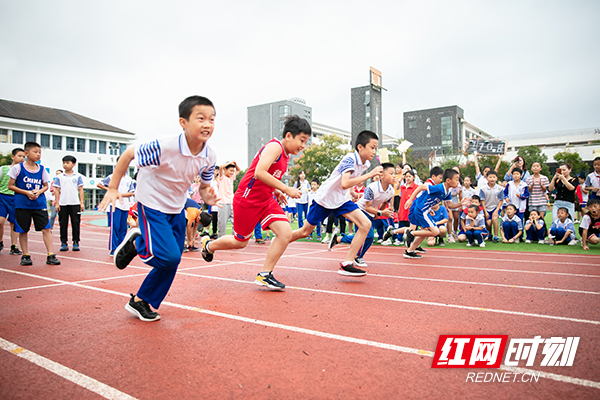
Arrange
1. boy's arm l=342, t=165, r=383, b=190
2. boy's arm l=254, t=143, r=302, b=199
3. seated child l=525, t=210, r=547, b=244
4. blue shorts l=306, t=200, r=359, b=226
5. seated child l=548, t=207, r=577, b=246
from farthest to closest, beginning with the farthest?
seated child l=525, t=210, r=547, b=244, seated child l=548, t=207, r=577, b=246, blue shorts l=306, t=200, r=359, b=226, boy's arm l=342, t=165, r=383, b=190, boy's arm l=254, t=143, r=302, b=199

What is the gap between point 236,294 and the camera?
14.5 feet

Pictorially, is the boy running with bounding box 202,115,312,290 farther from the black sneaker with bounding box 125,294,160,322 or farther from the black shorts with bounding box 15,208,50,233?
the black shorts with bounding box 15,208,50,233

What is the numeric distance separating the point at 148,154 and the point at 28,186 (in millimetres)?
4812

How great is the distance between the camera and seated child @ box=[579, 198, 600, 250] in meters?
8.57

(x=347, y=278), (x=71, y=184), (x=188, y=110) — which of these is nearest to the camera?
(x=188, y=110)

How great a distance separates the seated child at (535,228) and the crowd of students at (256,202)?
0.11ft

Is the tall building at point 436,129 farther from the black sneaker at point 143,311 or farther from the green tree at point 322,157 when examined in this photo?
the black sneaker at point 143,311

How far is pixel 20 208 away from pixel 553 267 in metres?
9.15

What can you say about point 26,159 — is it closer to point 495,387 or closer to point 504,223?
point 495,387

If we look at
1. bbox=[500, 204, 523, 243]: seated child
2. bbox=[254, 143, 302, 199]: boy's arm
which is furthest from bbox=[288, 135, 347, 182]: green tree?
bbox=[254, 143, 302, 199]: boy's arm

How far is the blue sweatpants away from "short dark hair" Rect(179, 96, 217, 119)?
35.3 inches

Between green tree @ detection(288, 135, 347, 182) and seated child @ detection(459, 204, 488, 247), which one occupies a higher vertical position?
green tree @ detection(288, 135, 347, 182)

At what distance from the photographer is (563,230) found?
9.62m

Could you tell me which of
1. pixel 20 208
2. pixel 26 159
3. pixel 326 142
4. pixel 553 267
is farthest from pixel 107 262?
pixel 326 142
